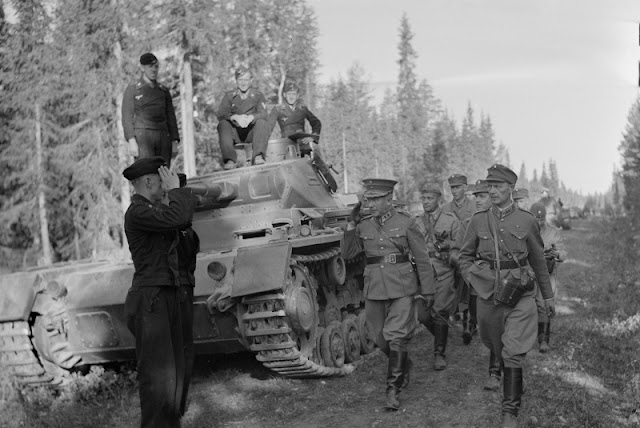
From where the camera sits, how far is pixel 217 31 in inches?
1117

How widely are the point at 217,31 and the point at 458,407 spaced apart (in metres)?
24.0

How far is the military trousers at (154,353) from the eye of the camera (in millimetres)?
5254

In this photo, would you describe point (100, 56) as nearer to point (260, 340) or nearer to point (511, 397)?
point (260, 340)

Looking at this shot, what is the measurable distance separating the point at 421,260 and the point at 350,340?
238cm

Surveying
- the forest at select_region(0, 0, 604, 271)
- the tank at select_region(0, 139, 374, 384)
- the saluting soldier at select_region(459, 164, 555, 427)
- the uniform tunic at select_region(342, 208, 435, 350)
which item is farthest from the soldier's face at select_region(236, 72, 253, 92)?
the forest at select_region(0, 0, 604, 271)

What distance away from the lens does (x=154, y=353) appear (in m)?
5.26

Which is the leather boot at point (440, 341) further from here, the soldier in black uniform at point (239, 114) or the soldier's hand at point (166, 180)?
the soldier's hand at point (166, 180)

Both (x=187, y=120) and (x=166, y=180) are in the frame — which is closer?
(x=166, y=180)

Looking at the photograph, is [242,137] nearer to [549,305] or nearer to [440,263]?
[440,263]

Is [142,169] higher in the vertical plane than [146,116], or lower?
lower

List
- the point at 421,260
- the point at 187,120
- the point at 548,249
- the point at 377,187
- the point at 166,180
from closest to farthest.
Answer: the point at 166,180
the point at 421,260
the point at 377,187
the point at 548,249
the point at 187,120

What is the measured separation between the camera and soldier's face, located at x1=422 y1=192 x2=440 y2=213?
9.45m

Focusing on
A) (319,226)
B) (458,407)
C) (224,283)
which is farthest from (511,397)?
(319,226)

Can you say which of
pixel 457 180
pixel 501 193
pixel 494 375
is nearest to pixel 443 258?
pixel 457 180
